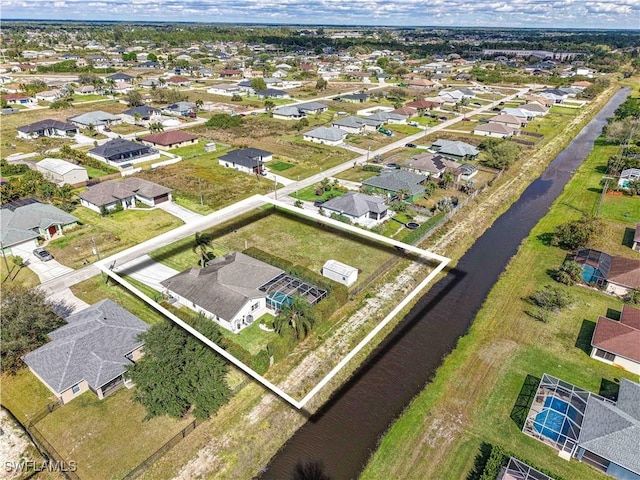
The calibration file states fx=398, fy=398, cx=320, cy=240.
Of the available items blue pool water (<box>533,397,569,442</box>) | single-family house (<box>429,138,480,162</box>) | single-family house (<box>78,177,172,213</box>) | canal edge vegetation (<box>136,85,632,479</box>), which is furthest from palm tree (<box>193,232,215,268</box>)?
single-family house (<box>429,138,480,162</box>)

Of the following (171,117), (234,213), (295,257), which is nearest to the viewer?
→ (295,257)

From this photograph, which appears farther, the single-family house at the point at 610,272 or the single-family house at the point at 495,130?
the single-family house at the point at 495,130

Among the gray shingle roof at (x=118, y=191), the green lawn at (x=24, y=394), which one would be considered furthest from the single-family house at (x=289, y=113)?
the green lawn at (x=24, y=394)

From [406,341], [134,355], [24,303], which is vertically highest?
[24,303]

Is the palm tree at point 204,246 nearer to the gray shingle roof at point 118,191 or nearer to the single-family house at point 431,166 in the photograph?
the gray shingle roof at point 118,191

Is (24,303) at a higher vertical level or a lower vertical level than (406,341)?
higher

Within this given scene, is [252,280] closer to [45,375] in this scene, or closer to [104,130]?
[45,375]

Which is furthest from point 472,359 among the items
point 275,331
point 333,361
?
point 275,331
